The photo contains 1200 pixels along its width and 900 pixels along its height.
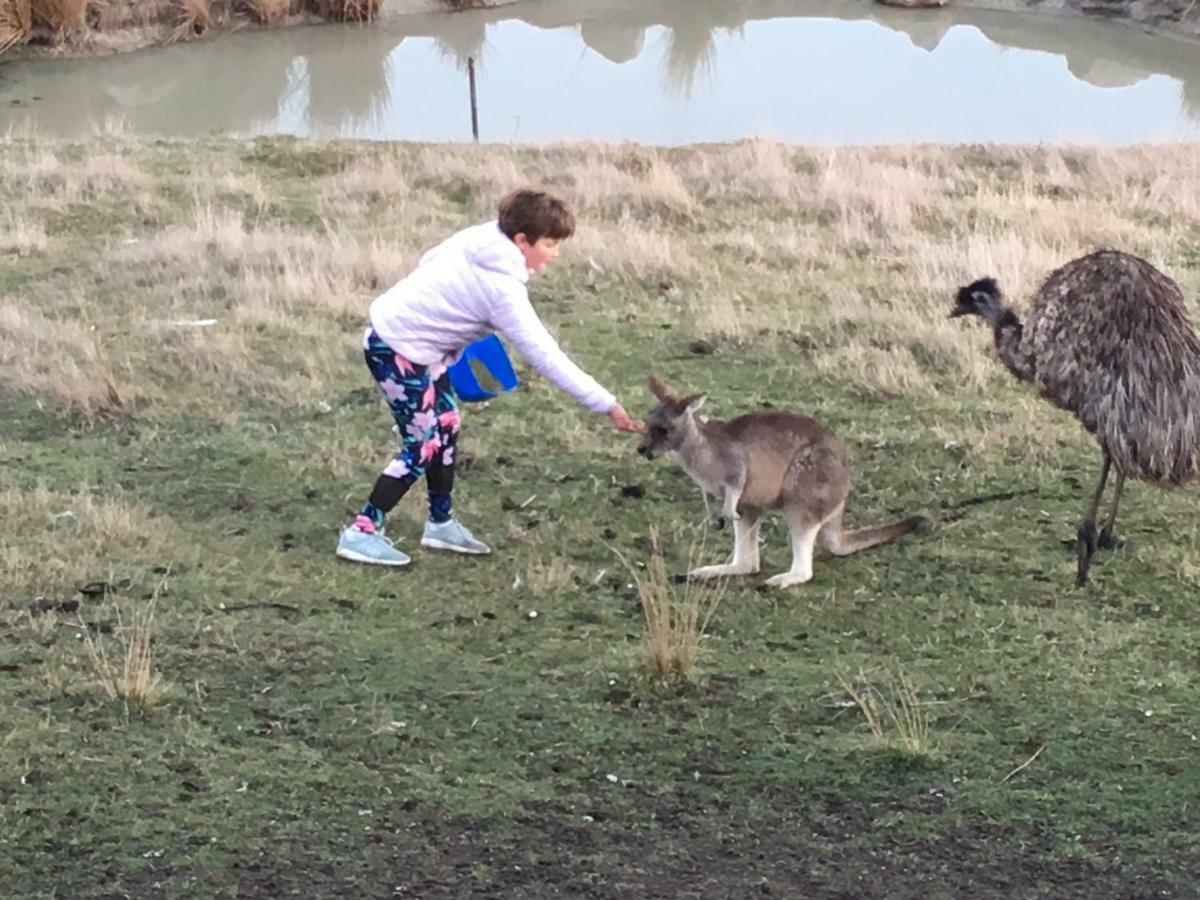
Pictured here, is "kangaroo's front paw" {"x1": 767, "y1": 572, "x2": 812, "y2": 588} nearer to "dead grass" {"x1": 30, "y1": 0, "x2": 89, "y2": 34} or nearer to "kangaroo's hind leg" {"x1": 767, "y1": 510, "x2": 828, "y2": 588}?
"kangaroo's hind leg" {"x1": 767, "y1": 510, "x2": 828, "y2": 588}

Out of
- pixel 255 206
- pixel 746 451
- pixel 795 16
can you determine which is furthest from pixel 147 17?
pixel 746 451

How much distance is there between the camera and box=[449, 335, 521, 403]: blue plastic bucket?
6410mm

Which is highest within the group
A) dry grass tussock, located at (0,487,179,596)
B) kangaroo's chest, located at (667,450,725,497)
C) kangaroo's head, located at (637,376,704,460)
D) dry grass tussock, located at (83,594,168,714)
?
kangaroo's head, located at (637,376,704,460)

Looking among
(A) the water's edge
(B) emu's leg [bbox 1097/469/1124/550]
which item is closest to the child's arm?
(B) emu's leg [bbox 1097/469/1124/550]

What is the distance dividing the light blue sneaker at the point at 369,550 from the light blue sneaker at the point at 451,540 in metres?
0.18

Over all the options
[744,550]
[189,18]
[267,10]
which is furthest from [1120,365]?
[267,10]

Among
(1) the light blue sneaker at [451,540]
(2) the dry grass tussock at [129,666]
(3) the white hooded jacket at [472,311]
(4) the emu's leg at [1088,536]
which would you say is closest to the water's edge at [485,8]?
(1) the light blue sneaker at [451,540]

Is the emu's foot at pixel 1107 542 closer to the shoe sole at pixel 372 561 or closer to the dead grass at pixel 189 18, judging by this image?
the shoe sole at pixel 372 561

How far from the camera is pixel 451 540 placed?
6.47 metres

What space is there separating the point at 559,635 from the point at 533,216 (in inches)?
60.4

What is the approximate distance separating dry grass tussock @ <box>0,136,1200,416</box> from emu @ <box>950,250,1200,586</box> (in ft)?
8.54

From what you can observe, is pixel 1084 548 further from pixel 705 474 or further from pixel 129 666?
pixel 129 666

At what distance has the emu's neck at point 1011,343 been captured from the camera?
6.30 metres

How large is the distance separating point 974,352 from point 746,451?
3.72 m
